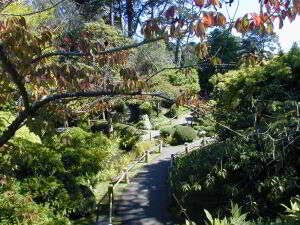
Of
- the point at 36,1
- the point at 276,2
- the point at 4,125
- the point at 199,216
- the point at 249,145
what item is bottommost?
the point at 199,216

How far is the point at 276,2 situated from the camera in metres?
3.35

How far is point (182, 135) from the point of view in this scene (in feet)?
94.0

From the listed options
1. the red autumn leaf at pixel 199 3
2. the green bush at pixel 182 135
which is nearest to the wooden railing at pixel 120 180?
the green bush at pixel 182 135

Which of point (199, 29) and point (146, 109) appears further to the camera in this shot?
point (146, 109)

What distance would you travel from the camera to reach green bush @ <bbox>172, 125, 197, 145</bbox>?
2860cm

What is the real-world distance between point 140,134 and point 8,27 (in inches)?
868

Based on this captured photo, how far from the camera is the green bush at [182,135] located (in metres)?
28.6

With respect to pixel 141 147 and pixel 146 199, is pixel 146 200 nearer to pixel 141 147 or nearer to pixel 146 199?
pixel 146 199

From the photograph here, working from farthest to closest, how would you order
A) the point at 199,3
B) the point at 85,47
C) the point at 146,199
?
the point at 146,199
the point at 85,47
the point at 199,3

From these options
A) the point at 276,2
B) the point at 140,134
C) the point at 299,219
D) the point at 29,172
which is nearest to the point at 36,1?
the point at 140,134

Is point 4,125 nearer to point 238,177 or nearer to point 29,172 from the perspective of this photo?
point 29,172

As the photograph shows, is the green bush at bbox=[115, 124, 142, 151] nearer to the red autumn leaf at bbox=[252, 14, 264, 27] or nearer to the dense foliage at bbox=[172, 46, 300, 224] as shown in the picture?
the dense foliage at bbox=[172, 46, 300, 224]

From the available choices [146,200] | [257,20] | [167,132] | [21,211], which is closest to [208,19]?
[257,20]

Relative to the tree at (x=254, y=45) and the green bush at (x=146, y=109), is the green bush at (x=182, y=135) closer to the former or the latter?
the green bush at (x=146, y=109)
